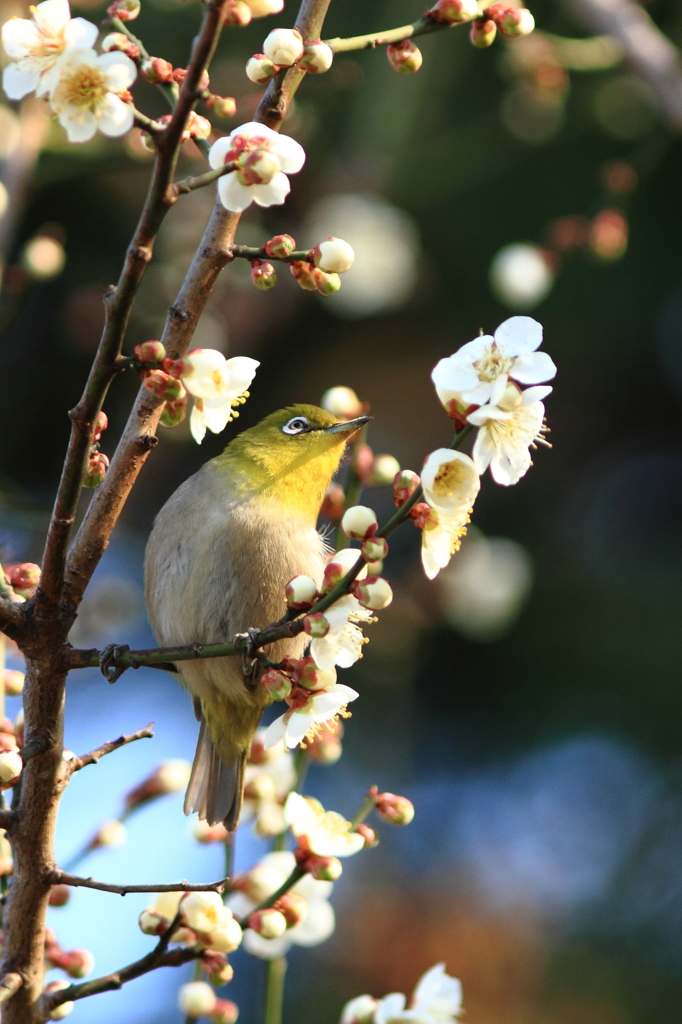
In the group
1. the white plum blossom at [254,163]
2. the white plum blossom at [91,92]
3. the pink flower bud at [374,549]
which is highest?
the white plum blossom at [91,92]

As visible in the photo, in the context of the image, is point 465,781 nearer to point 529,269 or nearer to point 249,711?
point 529,269

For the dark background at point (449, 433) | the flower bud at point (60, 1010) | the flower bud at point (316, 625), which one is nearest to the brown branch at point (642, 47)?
the dark background at point (449, 433)

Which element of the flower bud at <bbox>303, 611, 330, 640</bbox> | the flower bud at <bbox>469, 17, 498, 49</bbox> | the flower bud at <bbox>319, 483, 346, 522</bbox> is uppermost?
the flower bud at <bbox>469, 17, 498, 49</bbox>

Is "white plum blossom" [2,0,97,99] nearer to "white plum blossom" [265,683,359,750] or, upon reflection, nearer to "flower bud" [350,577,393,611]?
"flower bud" [350,577,393,611]

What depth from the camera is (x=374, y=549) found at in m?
1.52

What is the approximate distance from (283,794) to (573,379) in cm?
603

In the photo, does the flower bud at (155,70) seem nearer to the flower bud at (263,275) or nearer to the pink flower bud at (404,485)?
the flower bud at (263,275)

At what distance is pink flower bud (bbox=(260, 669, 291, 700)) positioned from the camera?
1.68 m

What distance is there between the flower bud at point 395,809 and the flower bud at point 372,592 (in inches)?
24.6

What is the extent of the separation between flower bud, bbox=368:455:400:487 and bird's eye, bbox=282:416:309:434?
0.69 metres

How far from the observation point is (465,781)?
717 centimetres

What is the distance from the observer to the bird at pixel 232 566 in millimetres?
2758

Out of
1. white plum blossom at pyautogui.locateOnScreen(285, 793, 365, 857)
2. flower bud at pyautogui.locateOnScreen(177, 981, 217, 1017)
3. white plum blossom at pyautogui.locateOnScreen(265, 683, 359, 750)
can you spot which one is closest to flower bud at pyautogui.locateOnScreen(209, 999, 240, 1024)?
flower bud at pyautogui.locateOnScreen(177, 981, 217, 1017)

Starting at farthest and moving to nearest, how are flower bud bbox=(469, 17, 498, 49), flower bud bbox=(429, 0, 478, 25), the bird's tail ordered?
the bird's tail < flower bud bbox=(469, 17, 498, 49) < flower bud bbox=(429, 0, 478, 25)
